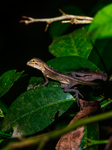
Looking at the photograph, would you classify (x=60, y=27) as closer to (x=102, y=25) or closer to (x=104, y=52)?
(x=104, y=52)

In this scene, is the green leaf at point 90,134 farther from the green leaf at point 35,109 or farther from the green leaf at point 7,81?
the green leaf at point 7,81

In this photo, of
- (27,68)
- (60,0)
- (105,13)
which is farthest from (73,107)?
(60,0)

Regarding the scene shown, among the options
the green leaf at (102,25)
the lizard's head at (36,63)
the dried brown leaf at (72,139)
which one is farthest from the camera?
the lizard's head at (36,63)

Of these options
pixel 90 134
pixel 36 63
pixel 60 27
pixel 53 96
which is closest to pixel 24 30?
pixel 60 27

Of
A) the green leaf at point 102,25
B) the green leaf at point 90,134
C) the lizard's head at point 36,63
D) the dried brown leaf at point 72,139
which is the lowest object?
the green leaf at point 90,134

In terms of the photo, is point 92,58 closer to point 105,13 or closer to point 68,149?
point 105,13

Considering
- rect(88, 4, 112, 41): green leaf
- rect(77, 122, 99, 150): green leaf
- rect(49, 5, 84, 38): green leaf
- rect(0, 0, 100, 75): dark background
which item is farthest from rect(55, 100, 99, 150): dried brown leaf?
rect(0, 0, 100, 75): dark background

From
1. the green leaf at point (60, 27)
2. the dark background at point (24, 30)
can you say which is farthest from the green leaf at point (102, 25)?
the dark background at point (24, 30)

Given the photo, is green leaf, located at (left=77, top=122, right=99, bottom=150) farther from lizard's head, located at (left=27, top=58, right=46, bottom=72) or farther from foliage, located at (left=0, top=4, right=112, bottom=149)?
lizard's head, located at (left=27, top=58, right=46, bottom=72)
